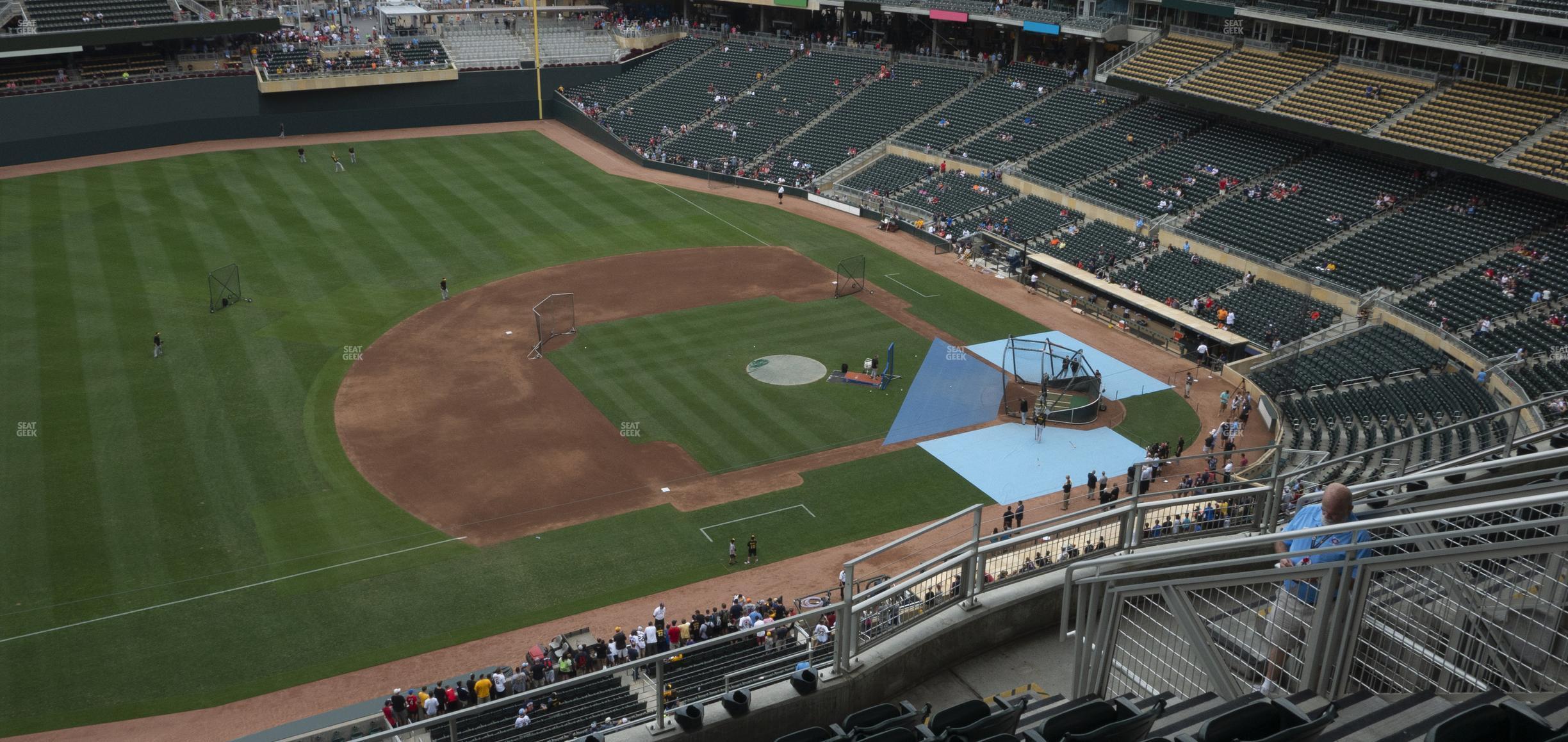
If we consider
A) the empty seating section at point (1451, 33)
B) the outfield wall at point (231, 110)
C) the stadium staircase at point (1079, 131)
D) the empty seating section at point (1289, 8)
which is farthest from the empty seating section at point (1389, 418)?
the outfield wall at point (231, 110)

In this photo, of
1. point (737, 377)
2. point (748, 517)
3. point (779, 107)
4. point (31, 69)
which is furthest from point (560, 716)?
point (31, 69)

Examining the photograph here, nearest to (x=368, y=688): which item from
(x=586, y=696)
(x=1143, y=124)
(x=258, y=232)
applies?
(x=586, y=696)

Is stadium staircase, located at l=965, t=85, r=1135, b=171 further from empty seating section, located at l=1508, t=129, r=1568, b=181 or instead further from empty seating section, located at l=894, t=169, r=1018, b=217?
empty seating section, located at l=1508, t=129, r=1568, b=181

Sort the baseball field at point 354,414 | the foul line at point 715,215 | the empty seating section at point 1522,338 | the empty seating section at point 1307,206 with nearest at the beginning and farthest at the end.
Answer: the baseball field at point 354,414
the empty seating section at point 1522,338
the empty seating section at point 1307,206
the foul line at point 715,215

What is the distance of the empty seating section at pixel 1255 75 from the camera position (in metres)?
52.6

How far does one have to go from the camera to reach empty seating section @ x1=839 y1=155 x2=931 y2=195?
62.1m

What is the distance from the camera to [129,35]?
64.9 m

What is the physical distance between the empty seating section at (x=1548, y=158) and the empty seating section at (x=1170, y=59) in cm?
1667

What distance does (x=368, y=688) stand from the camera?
1032 inches

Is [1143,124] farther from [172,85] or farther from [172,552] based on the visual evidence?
[172,85]

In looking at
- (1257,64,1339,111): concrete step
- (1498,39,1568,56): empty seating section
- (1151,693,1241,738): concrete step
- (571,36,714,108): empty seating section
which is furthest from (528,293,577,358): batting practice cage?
(1498,39,1568,56): empty seating section

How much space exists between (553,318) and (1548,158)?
119 feet

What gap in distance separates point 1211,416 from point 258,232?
41.8 m

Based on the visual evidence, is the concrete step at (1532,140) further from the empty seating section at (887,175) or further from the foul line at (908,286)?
the empty seating section at (887,175)
